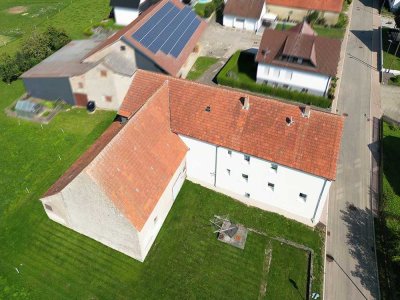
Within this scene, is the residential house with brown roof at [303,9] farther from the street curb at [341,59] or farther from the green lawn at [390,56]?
the green lawn at [390,56]

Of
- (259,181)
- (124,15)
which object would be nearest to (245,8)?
(124,15)

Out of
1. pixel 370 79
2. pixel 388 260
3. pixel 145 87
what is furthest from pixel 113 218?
pixel 370 79

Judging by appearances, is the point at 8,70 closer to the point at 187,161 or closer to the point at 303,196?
the point at 187,161

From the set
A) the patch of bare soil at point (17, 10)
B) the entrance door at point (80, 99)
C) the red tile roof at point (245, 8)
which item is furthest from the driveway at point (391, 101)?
the patch of bare soil at point (17, 10)

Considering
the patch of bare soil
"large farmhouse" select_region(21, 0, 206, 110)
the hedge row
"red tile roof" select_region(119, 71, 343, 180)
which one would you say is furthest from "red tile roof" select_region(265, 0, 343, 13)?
the patch of bare soil

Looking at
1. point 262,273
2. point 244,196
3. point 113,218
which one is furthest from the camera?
point 244,196

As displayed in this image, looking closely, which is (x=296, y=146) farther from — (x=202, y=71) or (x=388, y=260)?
(x=202, y=71)

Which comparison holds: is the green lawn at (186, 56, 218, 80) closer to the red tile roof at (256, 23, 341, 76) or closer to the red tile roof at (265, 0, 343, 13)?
the red tile roof at (256, 23, 341, 76)
